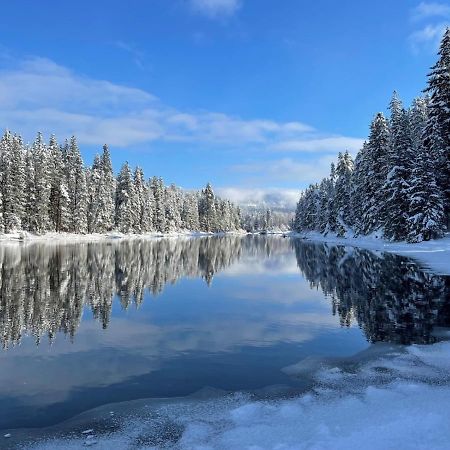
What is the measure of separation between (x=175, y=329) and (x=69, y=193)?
251ft

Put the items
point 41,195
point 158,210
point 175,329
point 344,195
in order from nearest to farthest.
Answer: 1. point 175,329
2. point 41,195
3. point 344,195
4. point 158,210

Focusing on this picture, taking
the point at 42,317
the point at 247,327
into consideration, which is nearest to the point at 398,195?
the point at 247,327

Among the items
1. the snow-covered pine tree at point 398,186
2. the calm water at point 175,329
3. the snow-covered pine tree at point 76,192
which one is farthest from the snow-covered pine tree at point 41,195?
the snow-covered pine tree at point 398,186

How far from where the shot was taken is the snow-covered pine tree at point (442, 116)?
3891 centimetres

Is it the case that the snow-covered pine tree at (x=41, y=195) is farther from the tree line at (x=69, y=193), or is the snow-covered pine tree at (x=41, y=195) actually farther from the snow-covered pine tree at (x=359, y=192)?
the snow-covered pine tree at (x=359, y=192)

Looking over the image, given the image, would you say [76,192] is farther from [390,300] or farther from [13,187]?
[390,300]

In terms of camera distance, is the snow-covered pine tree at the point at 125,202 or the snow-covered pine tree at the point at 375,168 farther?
the snow-covered pine tree at the point at 125,202

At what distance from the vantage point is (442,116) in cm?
3906

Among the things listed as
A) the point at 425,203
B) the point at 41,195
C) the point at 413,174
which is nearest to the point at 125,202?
the point at 41,195

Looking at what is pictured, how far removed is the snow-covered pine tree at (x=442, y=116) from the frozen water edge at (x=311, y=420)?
1401 inches

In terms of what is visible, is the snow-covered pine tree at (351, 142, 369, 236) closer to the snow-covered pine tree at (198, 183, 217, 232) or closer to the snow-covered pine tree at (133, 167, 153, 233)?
the snow-covered pine tree at (133, 167, 153, 233)

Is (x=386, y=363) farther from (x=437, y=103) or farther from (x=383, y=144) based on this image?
(x=383, y=144)

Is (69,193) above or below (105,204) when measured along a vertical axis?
above

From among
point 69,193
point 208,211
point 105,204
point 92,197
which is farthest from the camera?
point 208,211
